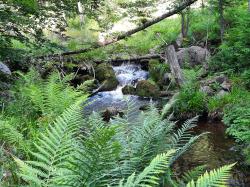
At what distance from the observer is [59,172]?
7.37 feet

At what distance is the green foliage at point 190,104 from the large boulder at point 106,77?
448cm

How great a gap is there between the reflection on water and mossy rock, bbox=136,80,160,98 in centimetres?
396

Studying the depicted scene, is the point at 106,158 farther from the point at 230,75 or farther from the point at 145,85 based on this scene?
the point at 145,85

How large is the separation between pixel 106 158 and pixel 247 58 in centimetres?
1010

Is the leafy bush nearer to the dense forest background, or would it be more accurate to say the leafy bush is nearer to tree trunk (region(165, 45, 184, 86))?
the dense forest background

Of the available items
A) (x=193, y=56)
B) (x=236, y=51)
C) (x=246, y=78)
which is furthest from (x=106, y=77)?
(x=246, y=78)

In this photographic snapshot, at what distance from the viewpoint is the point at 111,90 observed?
1473 cm

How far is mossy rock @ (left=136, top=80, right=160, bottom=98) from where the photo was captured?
12.9m

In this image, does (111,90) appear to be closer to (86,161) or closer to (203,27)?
(203,27)

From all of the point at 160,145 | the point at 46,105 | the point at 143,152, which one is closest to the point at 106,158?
the point at 143,152

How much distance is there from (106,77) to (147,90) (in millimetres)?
2511

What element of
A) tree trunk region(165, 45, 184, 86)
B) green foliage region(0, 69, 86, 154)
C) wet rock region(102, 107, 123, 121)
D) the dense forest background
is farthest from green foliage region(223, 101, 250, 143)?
tree trunk region(165, 45, 184, 86)

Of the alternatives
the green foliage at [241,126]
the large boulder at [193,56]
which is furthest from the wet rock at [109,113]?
the large boulder at [193,56]

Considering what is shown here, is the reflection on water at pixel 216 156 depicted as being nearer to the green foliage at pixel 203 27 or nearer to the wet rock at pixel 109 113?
the wet rock at pixel 109 113
